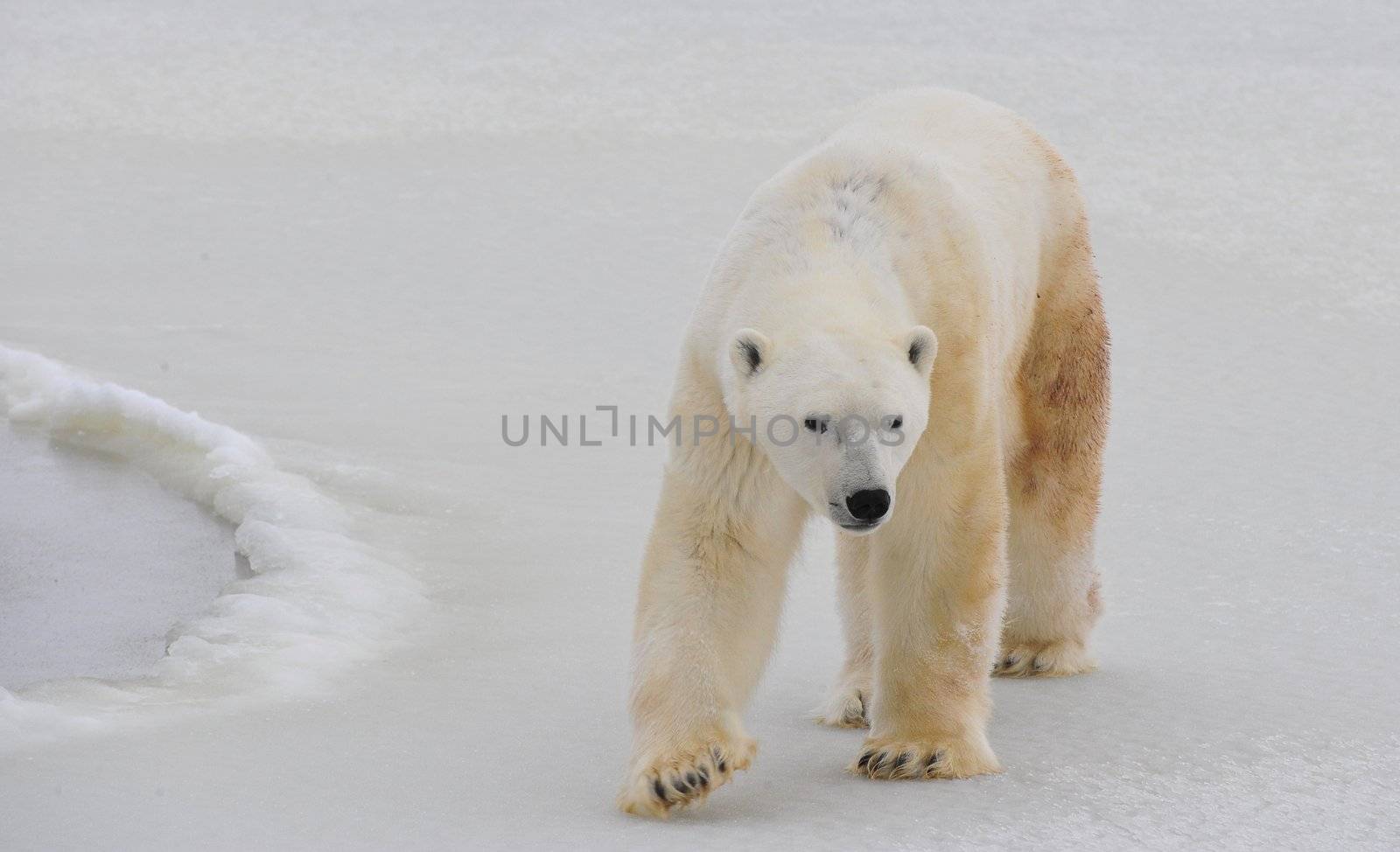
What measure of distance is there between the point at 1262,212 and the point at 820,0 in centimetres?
376

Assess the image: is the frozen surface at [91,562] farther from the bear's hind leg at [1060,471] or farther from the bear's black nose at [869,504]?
the bear's hind leg at [1060,471]

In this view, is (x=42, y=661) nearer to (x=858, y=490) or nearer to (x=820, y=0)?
(x=858, y=490)

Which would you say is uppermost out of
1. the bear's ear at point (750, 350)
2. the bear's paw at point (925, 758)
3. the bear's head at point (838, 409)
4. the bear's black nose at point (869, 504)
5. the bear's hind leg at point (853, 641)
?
the bear's ear at point (750, 350)

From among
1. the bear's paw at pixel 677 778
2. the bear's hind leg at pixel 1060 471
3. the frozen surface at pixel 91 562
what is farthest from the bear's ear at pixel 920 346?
the frozen surface at pixel 91 562

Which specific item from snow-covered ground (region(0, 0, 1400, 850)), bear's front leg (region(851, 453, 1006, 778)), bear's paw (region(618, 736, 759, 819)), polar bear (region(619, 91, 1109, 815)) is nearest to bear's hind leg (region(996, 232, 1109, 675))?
snow-covered ground (region(0, 0, 1400, 850))

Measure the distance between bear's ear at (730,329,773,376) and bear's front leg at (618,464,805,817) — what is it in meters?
0.29

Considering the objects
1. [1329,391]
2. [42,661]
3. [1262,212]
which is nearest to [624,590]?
[42,661]

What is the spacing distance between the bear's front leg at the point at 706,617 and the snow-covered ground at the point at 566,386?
0.15m

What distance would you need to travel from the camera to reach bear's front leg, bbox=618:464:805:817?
3178 millimetres

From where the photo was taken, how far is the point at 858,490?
112 inches

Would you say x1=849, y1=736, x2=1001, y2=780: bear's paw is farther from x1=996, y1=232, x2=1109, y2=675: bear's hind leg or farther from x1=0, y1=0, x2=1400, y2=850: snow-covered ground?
x1=996, y1=232, x2=1109, y2=675: bear's hind leg

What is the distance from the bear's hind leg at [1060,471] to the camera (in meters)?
4.14

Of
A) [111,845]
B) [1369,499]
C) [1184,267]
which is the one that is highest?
[1184,267]

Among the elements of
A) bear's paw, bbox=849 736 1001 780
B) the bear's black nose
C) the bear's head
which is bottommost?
bear's paw, bbox=849 736 1001 780
